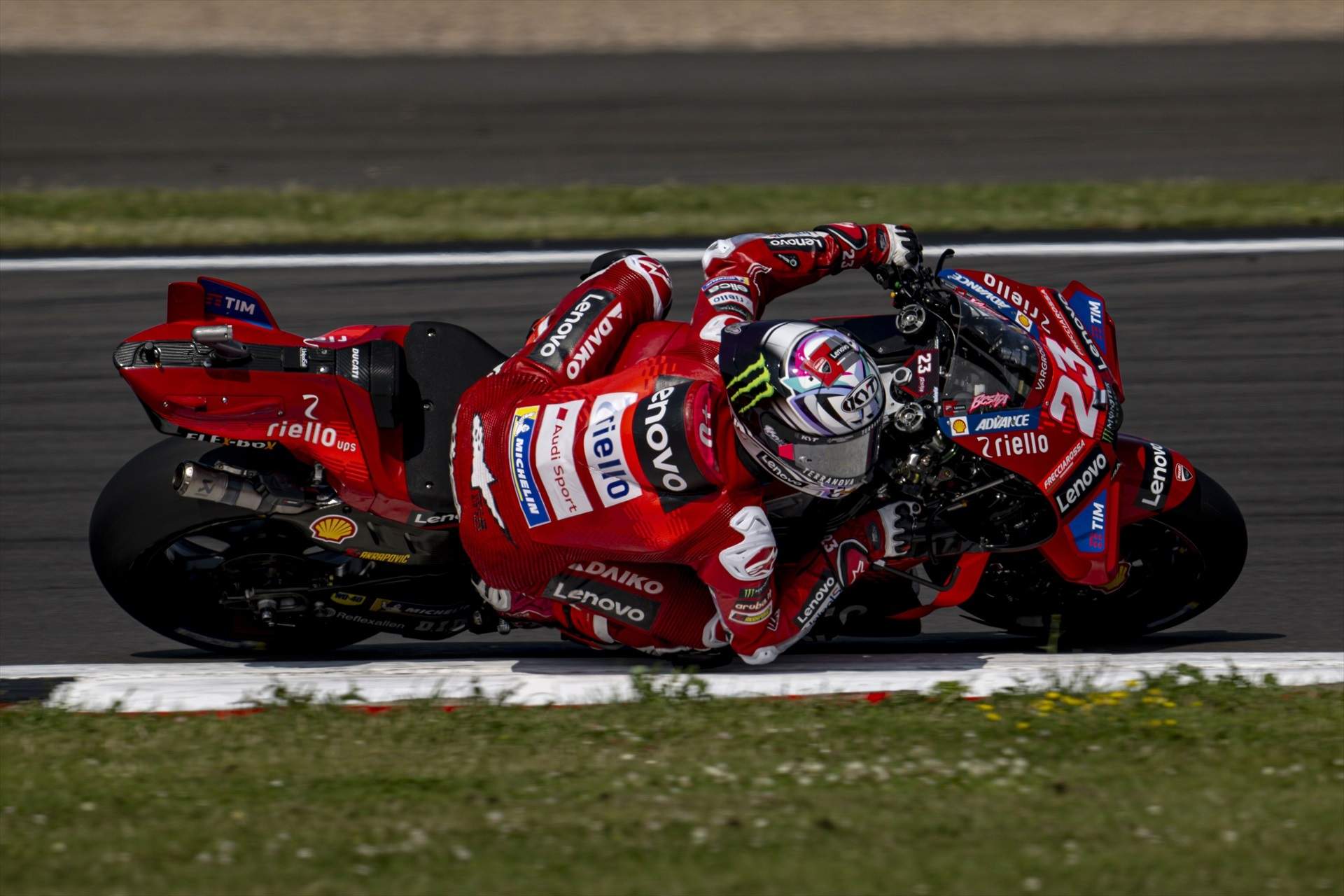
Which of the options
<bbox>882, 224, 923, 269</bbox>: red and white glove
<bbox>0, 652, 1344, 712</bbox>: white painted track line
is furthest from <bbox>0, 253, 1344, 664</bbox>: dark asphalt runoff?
<bbox>882, 224, 923, 269</bbox>: red and white glove

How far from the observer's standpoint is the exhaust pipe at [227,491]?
17.1 feet

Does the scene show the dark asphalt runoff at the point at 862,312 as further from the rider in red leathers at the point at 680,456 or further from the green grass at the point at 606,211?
the rider in red leathers at the point at 680,456

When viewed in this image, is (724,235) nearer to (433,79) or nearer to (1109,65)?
(433,79)

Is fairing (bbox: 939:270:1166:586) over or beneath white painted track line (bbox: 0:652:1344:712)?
over

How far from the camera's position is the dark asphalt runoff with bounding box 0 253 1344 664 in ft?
20.9

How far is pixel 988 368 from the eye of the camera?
4980mm

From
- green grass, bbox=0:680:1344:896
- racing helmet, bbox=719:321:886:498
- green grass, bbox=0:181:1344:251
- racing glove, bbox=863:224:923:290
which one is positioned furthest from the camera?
green grass, bbox=0:181:1344:251

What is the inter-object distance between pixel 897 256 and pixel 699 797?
1.91 m

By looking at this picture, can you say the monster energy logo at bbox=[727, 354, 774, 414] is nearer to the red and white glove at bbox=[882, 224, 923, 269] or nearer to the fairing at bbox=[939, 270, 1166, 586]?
the fairing at bbox=[939, 270, 1166, 586]

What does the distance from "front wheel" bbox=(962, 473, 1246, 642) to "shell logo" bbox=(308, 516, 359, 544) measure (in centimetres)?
225

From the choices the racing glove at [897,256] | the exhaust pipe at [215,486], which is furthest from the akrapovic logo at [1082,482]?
the exhaust pipe at [215,486]

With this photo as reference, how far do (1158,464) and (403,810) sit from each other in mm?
2806

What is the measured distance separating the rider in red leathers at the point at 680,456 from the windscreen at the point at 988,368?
0.38 m

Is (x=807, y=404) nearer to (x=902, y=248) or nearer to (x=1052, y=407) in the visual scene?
(x=1052, y=407)
